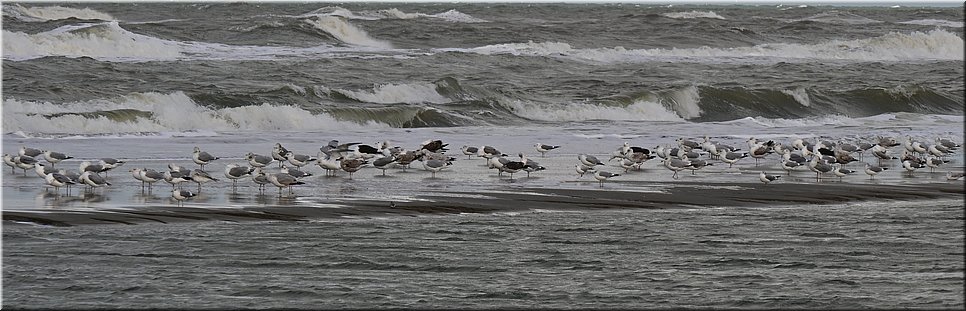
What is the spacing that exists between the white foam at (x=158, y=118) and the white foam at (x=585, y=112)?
3.32 meters

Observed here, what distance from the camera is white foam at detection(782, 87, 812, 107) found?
25672mm

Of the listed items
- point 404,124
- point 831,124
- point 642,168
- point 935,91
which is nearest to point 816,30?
point 935,91

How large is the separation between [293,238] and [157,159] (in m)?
6.26

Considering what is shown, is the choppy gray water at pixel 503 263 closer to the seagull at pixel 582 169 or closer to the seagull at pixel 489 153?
the seagull at pixel 582 169

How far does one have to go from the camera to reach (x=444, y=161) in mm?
13992

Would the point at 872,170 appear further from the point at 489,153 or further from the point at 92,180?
the point at 92,180

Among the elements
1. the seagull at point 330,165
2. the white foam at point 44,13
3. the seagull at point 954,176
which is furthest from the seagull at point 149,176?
the white foam at point 44,13

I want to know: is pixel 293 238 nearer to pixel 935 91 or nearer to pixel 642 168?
pixel 642 168

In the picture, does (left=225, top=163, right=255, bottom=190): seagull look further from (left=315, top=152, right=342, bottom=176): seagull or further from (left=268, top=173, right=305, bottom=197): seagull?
(left=315, top=152, right=342, bottom=176): seagull

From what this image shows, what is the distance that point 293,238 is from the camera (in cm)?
916

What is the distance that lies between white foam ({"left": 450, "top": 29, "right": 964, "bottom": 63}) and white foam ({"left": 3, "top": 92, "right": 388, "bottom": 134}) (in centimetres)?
1485

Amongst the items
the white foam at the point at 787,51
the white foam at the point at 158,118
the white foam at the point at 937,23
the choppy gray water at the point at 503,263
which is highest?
the white foam at the point at 937,23

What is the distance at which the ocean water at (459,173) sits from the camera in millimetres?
7473

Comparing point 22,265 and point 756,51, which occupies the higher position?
point 756,51
